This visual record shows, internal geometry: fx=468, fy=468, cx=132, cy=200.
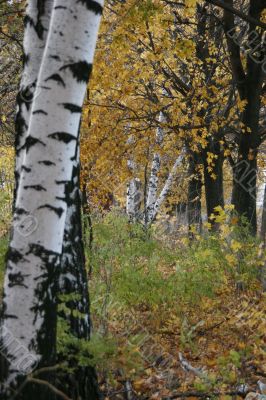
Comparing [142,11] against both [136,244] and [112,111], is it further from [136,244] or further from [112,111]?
[112,111]

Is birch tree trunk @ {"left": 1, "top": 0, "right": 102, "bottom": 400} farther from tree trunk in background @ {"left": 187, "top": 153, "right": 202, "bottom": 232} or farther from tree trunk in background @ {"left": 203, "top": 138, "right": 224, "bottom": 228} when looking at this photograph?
tree trunk in background @ {"left": 187, "top": 153, "right": 202, "bottom": 232}

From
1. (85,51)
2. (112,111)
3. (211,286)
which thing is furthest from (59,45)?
(112,111)

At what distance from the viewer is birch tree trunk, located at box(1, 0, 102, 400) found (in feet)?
8.23

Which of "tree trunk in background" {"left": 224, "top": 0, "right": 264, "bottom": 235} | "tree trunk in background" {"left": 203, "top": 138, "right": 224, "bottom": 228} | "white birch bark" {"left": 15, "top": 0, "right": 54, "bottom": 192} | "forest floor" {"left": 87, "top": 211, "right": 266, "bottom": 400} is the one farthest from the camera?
"tree trunk in background" {"left": 203, "top": 138, "right": 224, "bottom": 228}

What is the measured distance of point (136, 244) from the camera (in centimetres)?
621

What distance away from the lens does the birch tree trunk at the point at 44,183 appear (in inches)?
98.7

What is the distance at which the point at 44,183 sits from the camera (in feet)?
8.25

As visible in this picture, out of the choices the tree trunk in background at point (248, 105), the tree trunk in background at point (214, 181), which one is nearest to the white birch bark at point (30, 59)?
the tree trunk in background at point (248, 105)

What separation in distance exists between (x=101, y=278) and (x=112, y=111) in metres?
4.85

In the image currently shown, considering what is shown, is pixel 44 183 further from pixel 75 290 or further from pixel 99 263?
pixel 99 263

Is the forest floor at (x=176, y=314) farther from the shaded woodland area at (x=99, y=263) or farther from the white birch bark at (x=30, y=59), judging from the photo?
the white birch bark at (x=30, y=59)

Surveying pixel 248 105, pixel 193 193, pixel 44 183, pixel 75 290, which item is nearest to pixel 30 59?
pixel 44 183

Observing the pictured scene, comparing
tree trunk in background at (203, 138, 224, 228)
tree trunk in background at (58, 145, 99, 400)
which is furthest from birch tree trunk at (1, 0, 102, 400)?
tree trunk in background at (203, 138, 224, 228)

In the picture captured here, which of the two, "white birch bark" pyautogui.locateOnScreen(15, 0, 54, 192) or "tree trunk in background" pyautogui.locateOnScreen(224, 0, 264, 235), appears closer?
"white birch bark" pyautogui.locateOnScreen(15, 0, 54, 192)
